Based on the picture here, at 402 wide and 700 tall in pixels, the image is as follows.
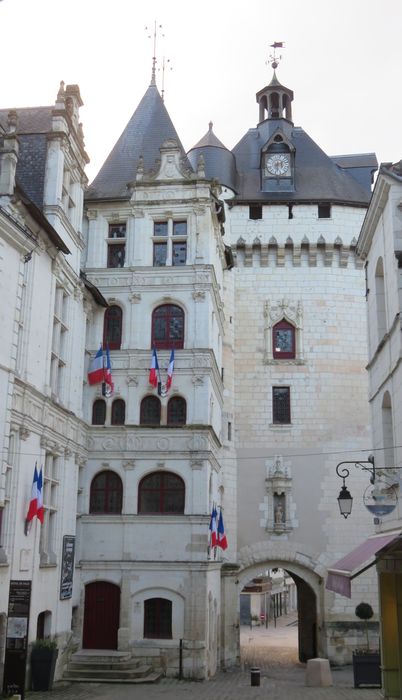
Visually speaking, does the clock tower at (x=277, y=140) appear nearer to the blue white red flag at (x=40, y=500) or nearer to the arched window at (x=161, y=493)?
the arched window at (x=161, y=493)

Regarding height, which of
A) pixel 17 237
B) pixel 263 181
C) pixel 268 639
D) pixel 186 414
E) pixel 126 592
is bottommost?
pixel 268 639

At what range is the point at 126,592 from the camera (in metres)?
23.5

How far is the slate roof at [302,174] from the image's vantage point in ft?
110

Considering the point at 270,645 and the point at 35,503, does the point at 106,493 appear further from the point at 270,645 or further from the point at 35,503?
the point at 270,645

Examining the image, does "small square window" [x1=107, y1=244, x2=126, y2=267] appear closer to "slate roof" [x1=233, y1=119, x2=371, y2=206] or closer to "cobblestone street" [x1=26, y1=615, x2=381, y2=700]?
"slate roof" [x1=233, y1=119, x2=371, y2=206]

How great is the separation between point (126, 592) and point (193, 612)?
2167mm

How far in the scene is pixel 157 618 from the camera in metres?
23.4

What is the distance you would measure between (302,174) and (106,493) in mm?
17723

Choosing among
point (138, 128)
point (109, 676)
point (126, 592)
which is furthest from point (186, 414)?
point (138, 128)

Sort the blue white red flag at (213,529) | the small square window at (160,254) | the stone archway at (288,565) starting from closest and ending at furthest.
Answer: the blue white red flag at (213,529)
the small square window at (160,254)
the stone archway at (288,565)

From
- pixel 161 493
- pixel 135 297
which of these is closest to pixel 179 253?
pixel 135 297

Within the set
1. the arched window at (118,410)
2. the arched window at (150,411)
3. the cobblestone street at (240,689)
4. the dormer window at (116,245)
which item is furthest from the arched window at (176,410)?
the cobblestone street at (240,689)

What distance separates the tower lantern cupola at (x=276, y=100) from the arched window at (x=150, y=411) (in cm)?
1811

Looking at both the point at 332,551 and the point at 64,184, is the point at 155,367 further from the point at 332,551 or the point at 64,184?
the point at 332,551
